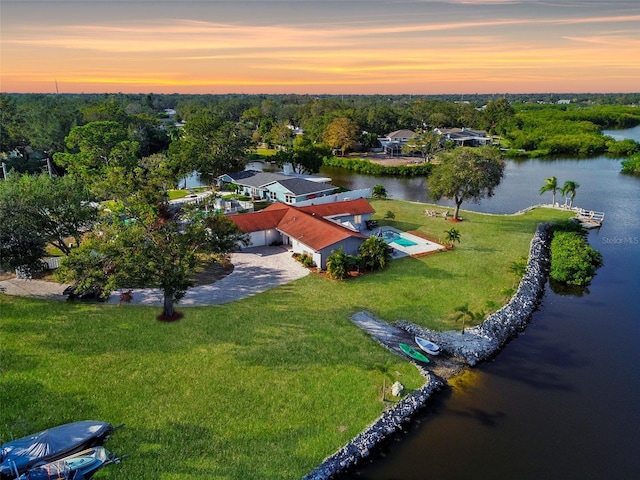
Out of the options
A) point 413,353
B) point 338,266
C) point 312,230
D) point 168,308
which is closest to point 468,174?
point 312,230

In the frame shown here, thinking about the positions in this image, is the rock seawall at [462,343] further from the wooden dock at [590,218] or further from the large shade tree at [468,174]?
the wooden dock at [590,218]

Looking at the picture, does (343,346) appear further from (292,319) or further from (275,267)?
(275,267)

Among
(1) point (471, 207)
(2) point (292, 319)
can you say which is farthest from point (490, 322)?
(1) point (471, 207)

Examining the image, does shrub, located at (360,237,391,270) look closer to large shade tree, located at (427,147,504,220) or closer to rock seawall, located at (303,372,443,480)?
rock seawall, located at (303,372,443,480)

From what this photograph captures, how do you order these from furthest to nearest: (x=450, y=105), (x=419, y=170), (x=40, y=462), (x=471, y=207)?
Result: (x=450, y=105)
(x=419, y=170)
(x=471, y=207)
(x=40, y=462)

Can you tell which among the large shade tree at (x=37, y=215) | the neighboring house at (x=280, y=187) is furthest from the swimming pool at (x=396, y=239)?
the large shade tree at (x=37, y=215)

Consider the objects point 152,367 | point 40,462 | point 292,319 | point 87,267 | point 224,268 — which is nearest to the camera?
point 40,462
